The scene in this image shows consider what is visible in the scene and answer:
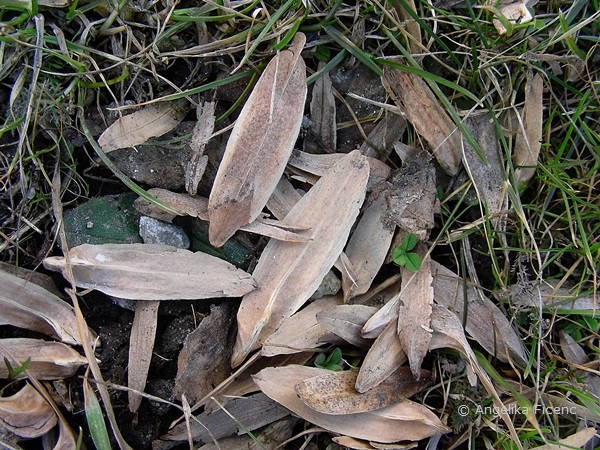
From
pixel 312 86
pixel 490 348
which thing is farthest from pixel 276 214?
pixel 490 348

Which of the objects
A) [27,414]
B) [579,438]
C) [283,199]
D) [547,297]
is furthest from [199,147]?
[579,438]

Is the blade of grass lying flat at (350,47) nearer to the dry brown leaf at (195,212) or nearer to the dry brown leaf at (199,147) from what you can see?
the dry brown leaf at (199,147)

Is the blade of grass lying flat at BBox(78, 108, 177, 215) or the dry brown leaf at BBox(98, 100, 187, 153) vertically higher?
the dry brown leaf at BBox(98, 100, 187, 153)

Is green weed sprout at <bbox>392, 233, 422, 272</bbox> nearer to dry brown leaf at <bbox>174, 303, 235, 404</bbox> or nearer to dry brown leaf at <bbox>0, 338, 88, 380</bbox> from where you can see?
dry brown leaf at <bbox>174, 303, 235, 404</bbox>

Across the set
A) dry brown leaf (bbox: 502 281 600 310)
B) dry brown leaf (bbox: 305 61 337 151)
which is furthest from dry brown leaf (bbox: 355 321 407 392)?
dry brown leaf (bbox: 305 61 337 151)

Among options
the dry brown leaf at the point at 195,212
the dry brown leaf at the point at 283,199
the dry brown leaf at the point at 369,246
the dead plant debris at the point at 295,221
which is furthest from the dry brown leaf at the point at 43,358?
the dry brown leaf at the point at 369,246
